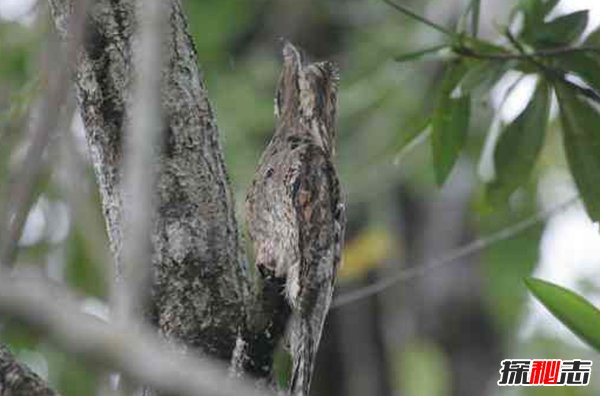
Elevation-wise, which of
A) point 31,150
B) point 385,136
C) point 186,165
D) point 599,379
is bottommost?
point 31,150

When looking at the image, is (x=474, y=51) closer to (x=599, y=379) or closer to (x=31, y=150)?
(x=31, y=150)

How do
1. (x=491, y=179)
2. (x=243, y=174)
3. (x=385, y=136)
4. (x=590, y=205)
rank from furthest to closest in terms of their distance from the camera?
(x=385, y=136), (x=243, y=174), (x=491, y=179), (x=590, y=205)

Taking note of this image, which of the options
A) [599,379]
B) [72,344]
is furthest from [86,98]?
[599,379]

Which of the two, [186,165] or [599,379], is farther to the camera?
[599,379]

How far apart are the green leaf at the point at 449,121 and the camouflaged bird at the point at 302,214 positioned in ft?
1.32

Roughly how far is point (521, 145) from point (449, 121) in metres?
0.15

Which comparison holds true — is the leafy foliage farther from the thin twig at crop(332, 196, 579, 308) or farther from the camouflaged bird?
the camouflaged bird

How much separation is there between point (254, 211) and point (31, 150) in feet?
2.83

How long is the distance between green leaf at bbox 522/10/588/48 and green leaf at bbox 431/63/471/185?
121 millimetres

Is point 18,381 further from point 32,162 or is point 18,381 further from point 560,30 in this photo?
point 560,30

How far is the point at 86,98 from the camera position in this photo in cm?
154

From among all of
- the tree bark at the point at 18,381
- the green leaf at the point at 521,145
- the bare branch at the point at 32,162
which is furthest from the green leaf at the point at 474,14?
the bare branch at the point at 32,162

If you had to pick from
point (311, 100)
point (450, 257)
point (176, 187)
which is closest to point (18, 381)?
point (176, 187)

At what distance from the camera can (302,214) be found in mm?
1600
